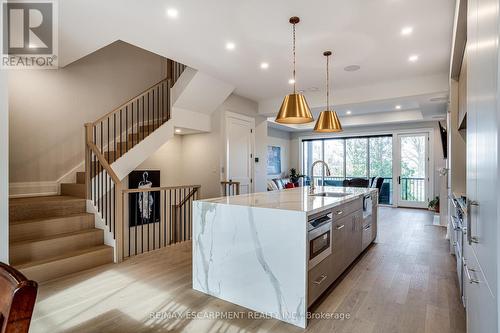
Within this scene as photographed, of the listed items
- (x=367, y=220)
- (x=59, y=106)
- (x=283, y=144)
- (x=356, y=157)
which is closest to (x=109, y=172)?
(x=59, y=106)

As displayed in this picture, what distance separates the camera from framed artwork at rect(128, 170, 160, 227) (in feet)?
17.5

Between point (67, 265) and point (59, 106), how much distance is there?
302 centimetres

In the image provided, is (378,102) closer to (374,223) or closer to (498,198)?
(374,223)

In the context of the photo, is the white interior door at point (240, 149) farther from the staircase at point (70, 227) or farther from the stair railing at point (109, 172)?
the staircase at point (70, 227)

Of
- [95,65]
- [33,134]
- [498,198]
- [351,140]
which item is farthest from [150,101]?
[351,140]

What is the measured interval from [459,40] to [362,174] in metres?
6.72

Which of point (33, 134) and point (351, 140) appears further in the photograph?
point (351, 140)

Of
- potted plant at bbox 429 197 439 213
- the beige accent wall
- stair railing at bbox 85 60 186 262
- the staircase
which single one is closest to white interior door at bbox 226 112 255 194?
stair railing at bbox 85 60 186 262

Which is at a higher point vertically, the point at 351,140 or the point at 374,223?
the point at 351,140

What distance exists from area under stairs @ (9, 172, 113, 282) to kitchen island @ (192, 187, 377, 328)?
1533 mm

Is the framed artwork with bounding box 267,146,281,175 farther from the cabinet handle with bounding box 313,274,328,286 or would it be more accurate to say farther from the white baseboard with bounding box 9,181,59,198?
the cabinet handle with bounding box 313,274,328,286

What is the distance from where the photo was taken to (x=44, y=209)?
366 centimetres

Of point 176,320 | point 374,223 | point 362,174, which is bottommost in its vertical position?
point 176,320

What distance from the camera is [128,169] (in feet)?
15.0
